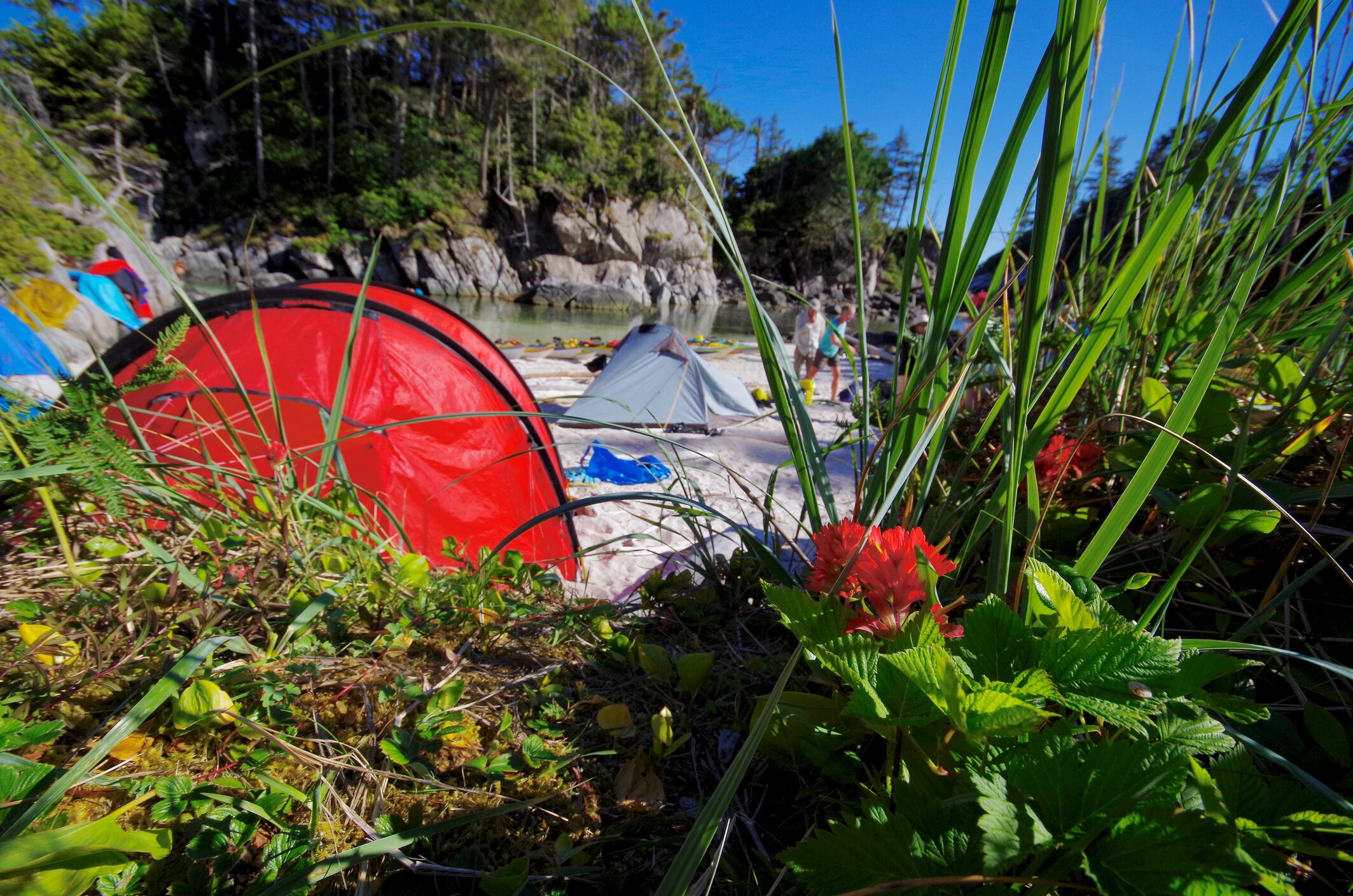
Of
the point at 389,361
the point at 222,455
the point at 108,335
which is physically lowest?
the point at 108,335

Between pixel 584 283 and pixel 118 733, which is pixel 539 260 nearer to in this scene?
pixel 584 283

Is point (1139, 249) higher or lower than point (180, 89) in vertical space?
lower

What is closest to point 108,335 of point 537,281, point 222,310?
point 222,310

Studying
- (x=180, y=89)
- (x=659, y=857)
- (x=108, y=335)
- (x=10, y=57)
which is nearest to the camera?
(x=659, y=857)

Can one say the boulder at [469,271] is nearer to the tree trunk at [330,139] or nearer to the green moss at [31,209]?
the tree trunk at [330,139]

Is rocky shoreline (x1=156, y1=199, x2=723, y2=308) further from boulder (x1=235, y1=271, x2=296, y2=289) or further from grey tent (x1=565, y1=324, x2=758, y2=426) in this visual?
grey tent (x1=565, y1=324, x2=758, y2=426)

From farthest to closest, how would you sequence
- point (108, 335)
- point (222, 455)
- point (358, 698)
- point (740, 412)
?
point (108, 335)
point (740, 412)
point (222, 455)
point (358, 698)

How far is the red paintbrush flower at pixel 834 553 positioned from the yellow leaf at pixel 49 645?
75cm

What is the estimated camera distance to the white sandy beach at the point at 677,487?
1004 mm

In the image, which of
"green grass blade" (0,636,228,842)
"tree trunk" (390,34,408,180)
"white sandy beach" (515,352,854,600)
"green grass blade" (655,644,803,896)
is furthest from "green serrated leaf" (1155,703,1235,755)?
"tree trunk" (390,34,408,180)

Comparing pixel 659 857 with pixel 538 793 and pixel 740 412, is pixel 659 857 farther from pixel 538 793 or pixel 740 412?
pixel 740 412

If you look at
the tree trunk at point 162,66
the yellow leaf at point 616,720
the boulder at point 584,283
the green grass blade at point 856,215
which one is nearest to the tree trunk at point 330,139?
the tree trunk at point 162,66

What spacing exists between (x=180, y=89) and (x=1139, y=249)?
36.5m

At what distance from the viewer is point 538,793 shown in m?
0.51
